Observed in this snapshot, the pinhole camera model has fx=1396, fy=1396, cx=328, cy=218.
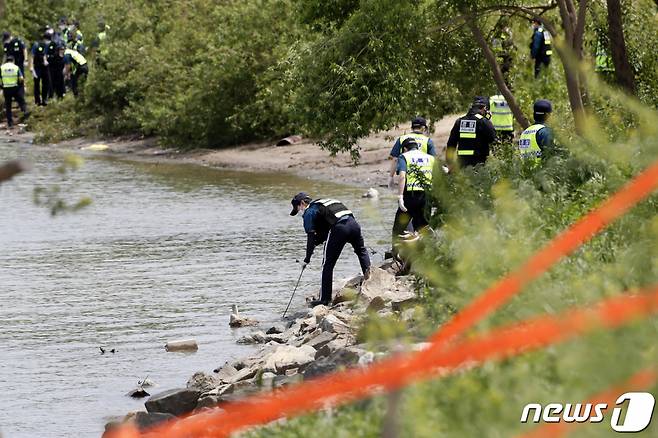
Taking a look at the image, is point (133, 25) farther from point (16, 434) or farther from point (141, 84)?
point (16, 434)

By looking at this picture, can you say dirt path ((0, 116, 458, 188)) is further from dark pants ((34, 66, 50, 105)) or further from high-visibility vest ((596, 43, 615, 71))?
high-visibility vest ((596, 43, 615, 71))

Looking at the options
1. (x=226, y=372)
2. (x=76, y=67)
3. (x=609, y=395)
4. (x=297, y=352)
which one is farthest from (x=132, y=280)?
(x=76, y=67)

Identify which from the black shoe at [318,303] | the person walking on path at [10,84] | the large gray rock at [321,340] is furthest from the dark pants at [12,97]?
the large gray rock at [321,340]

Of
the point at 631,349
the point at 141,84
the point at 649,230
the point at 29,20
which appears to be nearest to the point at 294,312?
the point at 649,230

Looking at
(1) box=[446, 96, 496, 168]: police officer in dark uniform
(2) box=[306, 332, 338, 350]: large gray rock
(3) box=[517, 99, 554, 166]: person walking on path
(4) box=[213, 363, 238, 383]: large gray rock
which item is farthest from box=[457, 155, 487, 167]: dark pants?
(4) box=[213, 363, 238, 383]: large gray rock

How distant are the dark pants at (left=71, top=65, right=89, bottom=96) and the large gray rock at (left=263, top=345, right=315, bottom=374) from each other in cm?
2735

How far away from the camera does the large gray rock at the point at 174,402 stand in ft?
36.5

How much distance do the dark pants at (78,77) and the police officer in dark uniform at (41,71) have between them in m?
0.84

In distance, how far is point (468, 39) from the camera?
762 inches

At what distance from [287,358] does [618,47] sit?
24.4 ft

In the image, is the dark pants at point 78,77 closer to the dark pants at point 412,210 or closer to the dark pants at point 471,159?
the dark pants at point 471,159

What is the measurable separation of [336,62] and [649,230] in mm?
9981

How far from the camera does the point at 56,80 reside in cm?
3956

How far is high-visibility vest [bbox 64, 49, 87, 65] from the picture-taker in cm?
3841
